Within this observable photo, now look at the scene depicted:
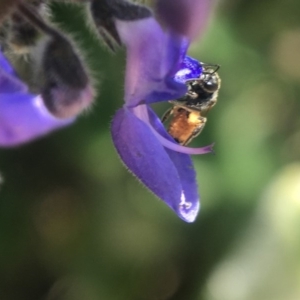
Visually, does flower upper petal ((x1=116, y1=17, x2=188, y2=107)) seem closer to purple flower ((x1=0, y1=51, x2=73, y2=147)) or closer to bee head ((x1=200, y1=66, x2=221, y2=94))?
purple flower ((x1=0, y1=51, x2=73, y2=147))

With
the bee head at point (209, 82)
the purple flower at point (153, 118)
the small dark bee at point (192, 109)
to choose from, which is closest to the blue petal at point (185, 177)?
the purple flower at point (153, 118)

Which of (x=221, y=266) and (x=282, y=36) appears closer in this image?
(x=221, y=266)

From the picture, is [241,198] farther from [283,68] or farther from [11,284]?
[11,284]

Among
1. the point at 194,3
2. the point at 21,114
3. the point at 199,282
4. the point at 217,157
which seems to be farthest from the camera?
the point at 199,282

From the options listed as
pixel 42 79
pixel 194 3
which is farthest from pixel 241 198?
pixel 194 3

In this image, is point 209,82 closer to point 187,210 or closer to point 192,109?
point 192,109

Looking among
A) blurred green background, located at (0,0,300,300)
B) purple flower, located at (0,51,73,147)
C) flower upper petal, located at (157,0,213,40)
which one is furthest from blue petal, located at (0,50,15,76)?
blurred green background, located at (0,0,300,300)

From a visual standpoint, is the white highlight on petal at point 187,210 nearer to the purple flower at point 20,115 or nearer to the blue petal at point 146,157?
the blue petal at point 146,157
